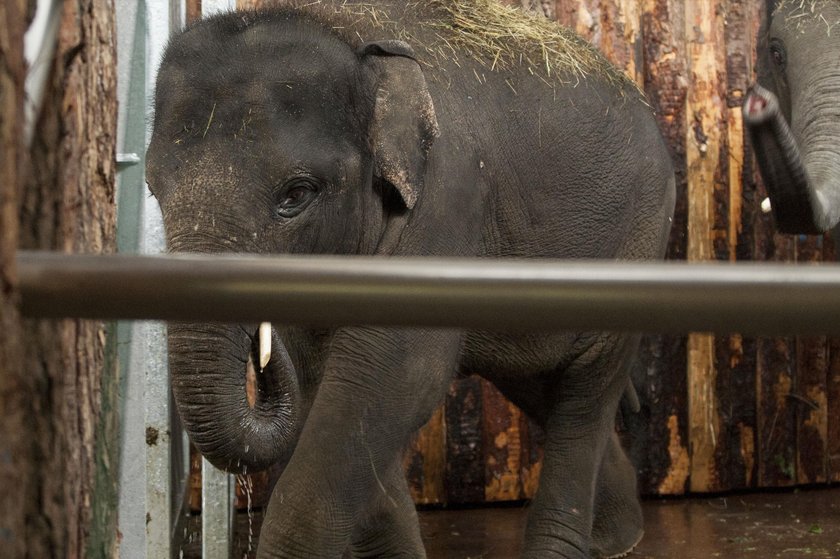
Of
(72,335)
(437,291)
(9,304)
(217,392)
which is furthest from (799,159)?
(9,304)

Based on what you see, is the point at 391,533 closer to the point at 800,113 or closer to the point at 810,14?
the point at 800,113

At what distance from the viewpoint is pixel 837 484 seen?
593 cm

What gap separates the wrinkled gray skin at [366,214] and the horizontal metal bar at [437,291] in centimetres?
182

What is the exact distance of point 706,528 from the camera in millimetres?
5055

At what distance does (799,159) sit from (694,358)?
6.09 feet

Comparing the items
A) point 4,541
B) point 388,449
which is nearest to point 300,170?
point 388,449

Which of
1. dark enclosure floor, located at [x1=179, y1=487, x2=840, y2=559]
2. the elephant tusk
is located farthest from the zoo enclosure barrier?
dark enclosure floor, located at [x1=179, y1=487, x2=840, y2=559]

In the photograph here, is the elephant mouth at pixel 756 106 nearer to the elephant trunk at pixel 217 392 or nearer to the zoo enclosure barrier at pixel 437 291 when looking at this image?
the elephant trunk at pixel 217 392

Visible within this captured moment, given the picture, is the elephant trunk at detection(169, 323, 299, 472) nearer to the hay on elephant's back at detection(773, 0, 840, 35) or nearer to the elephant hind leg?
the elephant hind leg

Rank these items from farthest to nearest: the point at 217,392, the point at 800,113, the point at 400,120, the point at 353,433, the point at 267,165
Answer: the point at 800,113, the point at 400,120, the point at 353,433, the point at 267,165, the point at 217,392

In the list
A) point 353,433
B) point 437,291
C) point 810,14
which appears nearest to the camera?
point 437,291

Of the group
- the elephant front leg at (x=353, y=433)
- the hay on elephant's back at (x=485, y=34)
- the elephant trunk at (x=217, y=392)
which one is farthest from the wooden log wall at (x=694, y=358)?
the elephant trunk at (x=217, y=392)

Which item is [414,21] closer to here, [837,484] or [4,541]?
[4,541]

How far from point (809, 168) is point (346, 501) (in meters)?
2.19
